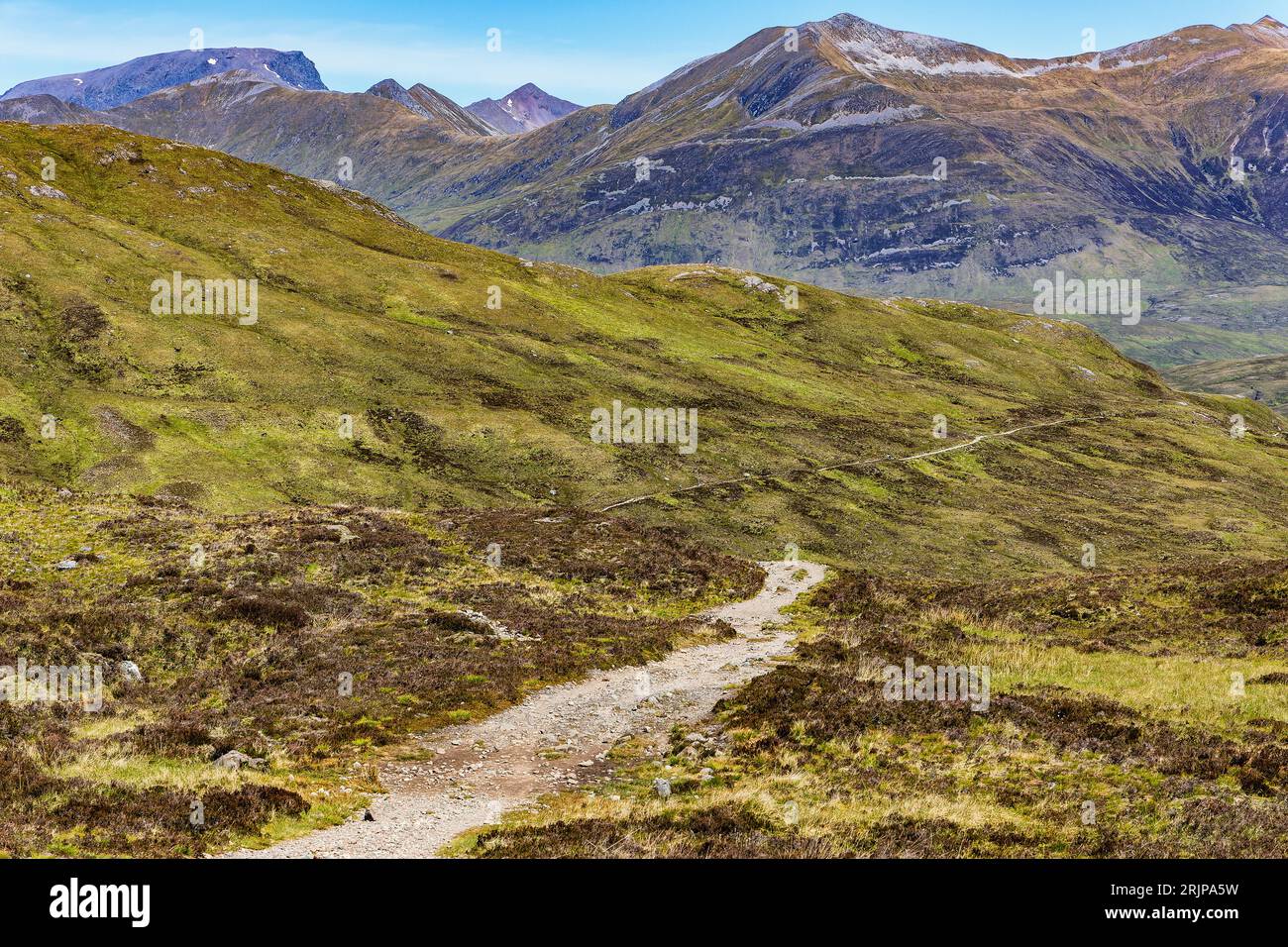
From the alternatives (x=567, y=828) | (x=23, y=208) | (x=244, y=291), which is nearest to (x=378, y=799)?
(x=567, y=828)

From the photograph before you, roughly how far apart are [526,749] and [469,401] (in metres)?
97.8

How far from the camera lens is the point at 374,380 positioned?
11844 cm

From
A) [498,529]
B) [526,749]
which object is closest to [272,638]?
[526,749]

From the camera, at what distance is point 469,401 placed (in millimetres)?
119188

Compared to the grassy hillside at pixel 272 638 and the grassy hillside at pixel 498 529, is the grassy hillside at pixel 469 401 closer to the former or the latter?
the grassy hillside at pixel 498 529

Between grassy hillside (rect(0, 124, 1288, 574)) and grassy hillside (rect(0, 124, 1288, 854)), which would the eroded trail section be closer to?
Result: grassy hillside (rect(0, 124, 1288, 854))

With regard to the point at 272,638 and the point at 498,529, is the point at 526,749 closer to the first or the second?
the point at 272,638

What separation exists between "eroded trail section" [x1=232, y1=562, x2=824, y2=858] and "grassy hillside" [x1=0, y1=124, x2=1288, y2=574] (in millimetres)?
56071

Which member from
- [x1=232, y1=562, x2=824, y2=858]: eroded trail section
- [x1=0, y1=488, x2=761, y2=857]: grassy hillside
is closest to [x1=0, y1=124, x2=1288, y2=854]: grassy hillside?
[x1=0, y1=488, x2=761, y2=857]: grassy hillside

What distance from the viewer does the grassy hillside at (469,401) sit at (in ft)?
311

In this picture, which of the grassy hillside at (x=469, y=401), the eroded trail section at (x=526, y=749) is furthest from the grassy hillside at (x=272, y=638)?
the grassy hillside at (x=469, y=401)

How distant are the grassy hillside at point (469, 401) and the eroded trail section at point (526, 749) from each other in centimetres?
5607

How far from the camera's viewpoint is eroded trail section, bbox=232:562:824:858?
1830 centimetres
